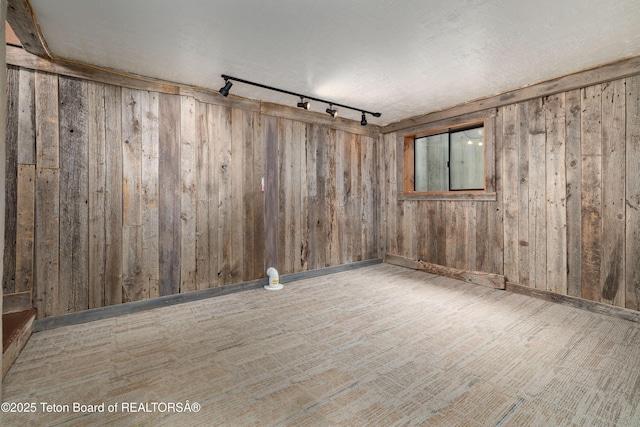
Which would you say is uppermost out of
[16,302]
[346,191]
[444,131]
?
[444,131]

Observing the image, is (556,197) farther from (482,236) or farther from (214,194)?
(214,194)

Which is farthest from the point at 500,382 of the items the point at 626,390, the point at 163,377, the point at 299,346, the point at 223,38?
the point at 223,38

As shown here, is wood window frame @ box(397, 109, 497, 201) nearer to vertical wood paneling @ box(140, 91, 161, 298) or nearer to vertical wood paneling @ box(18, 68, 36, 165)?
vertical wood paneling @ box(140, 91, 161, 298)

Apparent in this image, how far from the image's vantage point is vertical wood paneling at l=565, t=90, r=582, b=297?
2973mm

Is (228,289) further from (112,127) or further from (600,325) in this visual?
(600,325)

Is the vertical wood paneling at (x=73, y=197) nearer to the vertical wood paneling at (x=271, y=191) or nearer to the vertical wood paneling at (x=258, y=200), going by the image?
the vertical wood paneling at (x=258, y=200)

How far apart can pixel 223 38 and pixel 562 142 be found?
3.55 meters

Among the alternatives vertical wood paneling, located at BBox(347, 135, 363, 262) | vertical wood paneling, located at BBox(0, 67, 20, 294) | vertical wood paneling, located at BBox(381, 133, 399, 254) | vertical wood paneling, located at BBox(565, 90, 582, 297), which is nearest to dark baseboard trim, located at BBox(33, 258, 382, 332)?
vertical wood paneling, located at BBox(0, 67, 20, 294)

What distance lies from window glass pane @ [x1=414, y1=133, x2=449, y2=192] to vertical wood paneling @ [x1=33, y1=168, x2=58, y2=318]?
461cm

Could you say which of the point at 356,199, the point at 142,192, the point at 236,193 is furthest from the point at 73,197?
the point at 356,199

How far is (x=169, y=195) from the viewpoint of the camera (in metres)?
3.13

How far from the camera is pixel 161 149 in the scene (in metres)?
3.09

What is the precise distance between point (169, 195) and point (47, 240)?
107 centimetres

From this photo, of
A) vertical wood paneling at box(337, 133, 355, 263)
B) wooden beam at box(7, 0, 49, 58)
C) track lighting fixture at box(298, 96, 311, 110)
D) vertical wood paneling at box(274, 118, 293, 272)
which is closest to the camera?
wooden beam at box(7, 0, 49, 58)
